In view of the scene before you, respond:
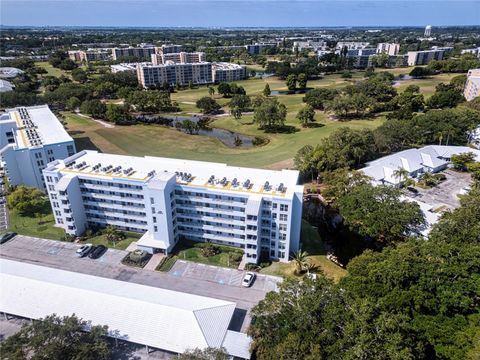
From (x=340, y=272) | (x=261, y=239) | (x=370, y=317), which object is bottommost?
(x=340, y=272)

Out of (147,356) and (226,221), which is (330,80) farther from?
(147,356)

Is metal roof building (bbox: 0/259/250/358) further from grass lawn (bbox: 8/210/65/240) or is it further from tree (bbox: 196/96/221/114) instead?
tree (bbox: 196/96/221/114)

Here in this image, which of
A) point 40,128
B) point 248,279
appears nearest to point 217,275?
point 248,279

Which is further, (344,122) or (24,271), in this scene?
(344,122)

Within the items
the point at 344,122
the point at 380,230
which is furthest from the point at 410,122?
the point at 380,230

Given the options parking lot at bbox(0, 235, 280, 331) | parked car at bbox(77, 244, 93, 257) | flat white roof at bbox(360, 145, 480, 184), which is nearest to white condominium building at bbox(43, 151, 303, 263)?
parking lot at bbox(0, 235, 280, 331)

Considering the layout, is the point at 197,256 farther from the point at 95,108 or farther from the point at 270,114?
the point at 95,108
